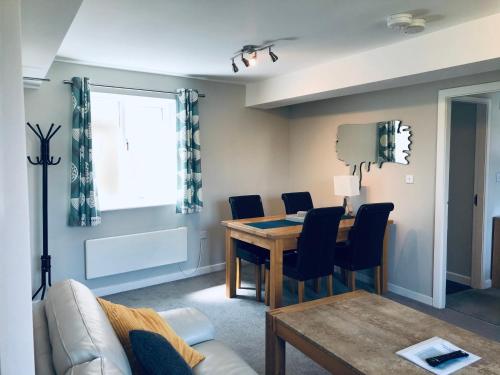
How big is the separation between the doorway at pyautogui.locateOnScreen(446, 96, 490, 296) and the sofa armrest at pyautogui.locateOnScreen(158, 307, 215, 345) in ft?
10.2

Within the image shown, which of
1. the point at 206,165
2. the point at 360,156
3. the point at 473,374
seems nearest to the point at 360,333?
the point at 473,374

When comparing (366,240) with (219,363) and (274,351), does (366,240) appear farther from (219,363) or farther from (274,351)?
(219,363)

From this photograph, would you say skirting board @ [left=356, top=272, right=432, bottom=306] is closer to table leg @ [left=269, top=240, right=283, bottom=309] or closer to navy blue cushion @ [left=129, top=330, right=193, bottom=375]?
table leg @ [left=269, top=240, right=283, bottom=309]

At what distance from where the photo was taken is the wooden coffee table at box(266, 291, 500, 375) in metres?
1.73

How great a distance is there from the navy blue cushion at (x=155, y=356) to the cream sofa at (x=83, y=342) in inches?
2.6

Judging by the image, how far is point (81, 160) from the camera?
376 centimetres

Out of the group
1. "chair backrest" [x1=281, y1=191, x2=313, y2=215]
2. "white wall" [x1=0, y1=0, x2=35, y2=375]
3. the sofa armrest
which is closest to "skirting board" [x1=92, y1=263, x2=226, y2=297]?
"chair backrest" [x1=281, y1=191, x2=313, y2=215]

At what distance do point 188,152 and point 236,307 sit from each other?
1.78m

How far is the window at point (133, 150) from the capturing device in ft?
13.6

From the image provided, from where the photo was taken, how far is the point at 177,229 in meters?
4.46

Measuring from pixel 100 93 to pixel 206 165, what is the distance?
4.70ft

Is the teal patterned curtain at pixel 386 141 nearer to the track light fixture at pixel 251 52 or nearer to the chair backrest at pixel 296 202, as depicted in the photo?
the chair backrest at pixel 296 202

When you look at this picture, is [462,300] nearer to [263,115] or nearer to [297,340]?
[297,340]

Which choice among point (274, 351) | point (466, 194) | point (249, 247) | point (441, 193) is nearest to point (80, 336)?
point (274, 351)
